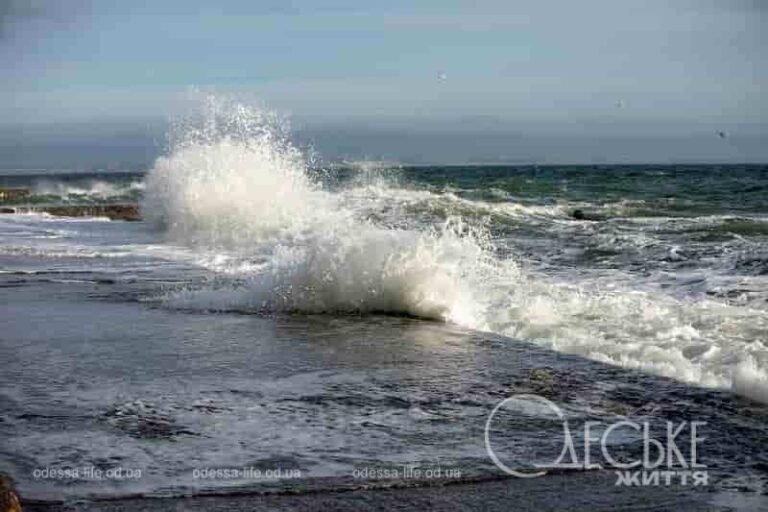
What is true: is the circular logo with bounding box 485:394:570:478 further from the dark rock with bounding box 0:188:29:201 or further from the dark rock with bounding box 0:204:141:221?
the dark rock with bounding box 0:188:29:201

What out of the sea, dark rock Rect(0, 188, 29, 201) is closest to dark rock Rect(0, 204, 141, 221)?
dark rock Rect(0, 188, 29, 201)

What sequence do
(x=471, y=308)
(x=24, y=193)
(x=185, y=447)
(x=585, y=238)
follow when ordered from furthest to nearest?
(x=24, y=193) < (x=585, y=238) < (x=471, y=308) < (x=185, y=447)

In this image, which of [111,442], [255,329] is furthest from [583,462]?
[255,329]

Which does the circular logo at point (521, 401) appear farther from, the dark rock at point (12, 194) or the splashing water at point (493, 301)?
the dark rock at point (12, 194)

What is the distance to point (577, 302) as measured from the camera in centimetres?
904

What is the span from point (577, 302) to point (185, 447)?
5047 mm

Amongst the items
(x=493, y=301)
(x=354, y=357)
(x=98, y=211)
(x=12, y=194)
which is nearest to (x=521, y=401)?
(x=354, y=357)

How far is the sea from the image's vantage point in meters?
4.64

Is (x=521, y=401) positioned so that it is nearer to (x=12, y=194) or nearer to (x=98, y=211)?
(x=98, y=211)

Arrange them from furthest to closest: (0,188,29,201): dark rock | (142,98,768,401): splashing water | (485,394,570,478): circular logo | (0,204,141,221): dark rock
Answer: (0,188,29,201): dark rock
(0,204,141,221): dark rock
(142,98,768,401): splashing water
(485,394,570,478): circular logo

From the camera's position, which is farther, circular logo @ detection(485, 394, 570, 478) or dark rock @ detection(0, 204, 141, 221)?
dark rock @ detection(0, 204, 141, 221)

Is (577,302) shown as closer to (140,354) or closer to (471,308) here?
(471,308)

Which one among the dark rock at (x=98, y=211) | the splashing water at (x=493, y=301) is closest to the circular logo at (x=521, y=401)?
the splashing water at (x=493, y=301)

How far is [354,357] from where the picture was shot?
7.04 meters
